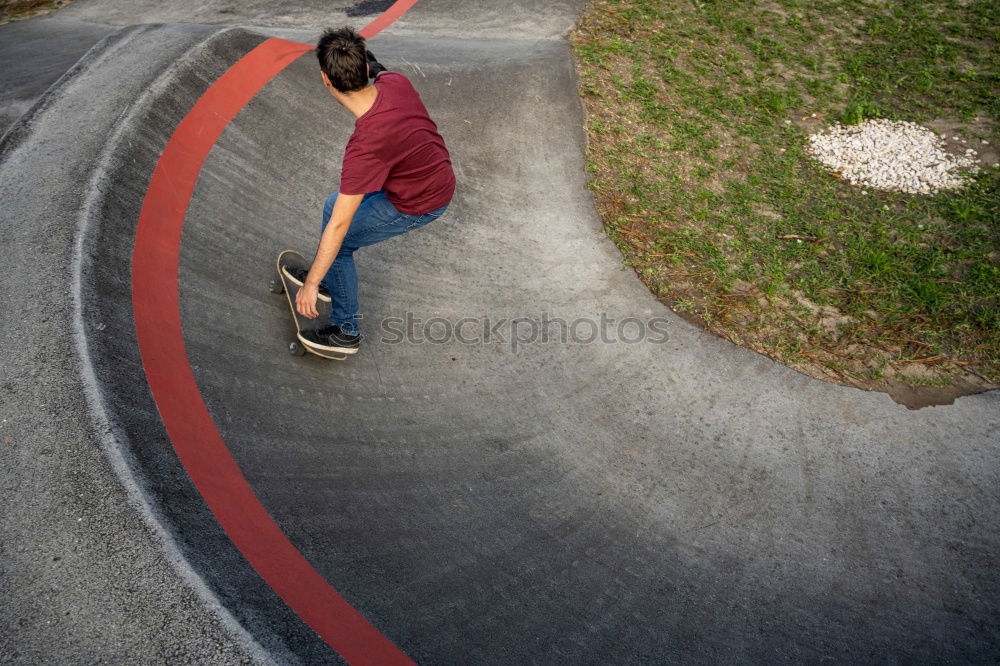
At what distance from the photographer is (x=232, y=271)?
14.0ft

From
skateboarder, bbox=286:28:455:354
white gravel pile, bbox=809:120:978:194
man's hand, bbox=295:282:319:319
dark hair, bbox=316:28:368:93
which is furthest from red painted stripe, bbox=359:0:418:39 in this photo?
man's hand, bbox=295:282:319:319

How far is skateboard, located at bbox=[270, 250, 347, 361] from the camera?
404 centimetres

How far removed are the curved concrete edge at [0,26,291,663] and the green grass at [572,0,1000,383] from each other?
13.1 feet

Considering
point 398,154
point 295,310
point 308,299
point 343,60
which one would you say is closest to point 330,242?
point 308,299

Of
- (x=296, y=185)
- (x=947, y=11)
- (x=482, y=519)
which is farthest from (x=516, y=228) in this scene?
(x=947, y=11)

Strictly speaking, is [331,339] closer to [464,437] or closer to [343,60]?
[464,437]

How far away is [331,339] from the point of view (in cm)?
399

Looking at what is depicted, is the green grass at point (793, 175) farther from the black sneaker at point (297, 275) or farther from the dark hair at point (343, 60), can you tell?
the dark hair at point (343, 60)

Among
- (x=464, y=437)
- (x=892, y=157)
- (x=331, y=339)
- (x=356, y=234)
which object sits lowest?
(x=464, y=437)

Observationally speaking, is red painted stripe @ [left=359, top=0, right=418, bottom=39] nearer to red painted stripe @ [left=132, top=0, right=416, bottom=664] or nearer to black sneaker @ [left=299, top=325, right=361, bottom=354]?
red painted stripe @ [left=132, top=0, right=416, bottom=664]

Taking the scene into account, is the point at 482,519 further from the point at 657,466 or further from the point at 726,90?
the point at 726,90

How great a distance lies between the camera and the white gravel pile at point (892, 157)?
6117 mm

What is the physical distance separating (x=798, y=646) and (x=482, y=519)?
176cm

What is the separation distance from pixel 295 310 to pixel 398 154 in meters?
1.63
